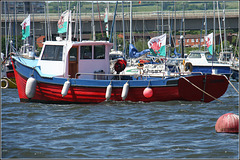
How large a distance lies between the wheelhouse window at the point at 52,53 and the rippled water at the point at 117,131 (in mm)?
1864

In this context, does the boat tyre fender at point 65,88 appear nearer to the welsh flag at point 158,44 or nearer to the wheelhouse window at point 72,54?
the wheelhouse window at point 72,54

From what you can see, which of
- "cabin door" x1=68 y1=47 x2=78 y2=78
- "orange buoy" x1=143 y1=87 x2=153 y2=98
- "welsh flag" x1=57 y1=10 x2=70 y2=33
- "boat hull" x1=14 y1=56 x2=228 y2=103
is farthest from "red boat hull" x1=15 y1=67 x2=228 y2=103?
"welsh flag" x1=57 y1=10 x2=70 y2=33

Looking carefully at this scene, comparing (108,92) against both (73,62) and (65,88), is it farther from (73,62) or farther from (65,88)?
(73,62)

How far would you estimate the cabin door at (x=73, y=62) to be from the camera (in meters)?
17.0

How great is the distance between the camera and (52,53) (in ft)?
56.2

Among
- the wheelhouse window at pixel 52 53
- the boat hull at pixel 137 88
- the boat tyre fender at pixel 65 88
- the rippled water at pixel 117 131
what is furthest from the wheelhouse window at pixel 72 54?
Answer: the rippled water at pixel 117 131

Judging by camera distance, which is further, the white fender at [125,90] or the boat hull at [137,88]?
the boat hull at [137,88]

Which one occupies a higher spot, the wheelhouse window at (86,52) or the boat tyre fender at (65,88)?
the wheelhouse window at (86,52)

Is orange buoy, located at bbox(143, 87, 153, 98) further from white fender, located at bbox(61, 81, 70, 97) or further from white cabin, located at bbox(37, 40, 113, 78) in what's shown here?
white fender, located at bbox(61, 81, 70, 97)

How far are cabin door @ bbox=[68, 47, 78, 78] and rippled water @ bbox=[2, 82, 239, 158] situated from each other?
1.58m

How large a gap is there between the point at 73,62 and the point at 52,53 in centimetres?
90

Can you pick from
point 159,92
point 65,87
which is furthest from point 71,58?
point 159,92

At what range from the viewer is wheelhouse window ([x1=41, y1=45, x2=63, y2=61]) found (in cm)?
1698

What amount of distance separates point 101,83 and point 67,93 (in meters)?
1.35
